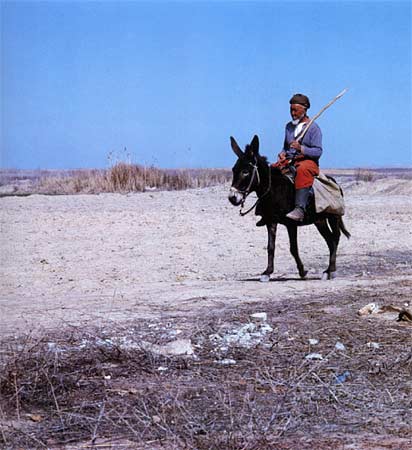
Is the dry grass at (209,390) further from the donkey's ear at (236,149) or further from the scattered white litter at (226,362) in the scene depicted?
the donkey's ear at (236,149)

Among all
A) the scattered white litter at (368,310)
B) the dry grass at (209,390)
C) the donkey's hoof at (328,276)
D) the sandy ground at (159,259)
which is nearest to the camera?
the dry grass at (209,390)

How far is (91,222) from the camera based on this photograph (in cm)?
1809

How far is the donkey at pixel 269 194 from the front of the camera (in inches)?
446

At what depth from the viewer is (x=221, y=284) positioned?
1142 cm

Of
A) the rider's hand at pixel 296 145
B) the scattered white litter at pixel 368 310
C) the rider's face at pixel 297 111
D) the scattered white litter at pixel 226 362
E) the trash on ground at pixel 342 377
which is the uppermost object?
the rider's face at pixel 297 111

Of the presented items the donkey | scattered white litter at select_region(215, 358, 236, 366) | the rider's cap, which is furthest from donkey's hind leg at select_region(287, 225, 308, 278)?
scattered white litter at select_region(215, 358, 236, 366)

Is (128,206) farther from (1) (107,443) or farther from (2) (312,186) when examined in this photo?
(1) (107,443)

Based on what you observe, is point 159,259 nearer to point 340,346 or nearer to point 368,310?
point 368,310

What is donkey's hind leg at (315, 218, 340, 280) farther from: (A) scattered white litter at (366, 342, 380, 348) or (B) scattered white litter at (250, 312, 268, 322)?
(A) scattered white litter at (366, 342, 380, 348)

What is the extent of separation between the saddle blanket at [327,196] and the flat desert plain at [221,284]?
0.80m

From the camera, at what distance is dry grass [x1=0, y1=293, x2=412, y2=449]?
5906 mm

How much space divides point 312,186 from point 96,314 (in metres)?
3.51

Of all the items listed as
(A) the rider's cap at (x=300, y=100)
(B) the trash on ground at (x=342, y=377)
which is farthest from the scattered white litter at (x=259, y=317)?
(A) the rider's cap at (x=300, y=100)

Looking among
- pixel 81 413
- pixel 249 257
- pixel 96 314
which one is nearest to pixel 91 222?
pixel 249 257
